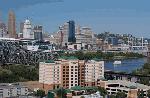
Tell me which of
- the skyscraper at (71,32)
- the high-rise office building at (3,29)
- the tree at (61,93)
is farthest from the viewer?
the skyscraper at (71,32)

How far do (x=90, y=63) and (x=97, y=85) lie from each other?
0.48 m

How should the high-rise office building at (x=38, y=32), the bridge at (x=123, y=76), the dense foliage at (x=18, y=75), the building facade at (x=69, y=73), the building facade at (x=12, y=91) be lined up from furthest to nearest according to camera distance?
the high-rise office building at (x=38, y=32) → the bridge at (x=123, y=76) → the dense foliage at (x=18, y=75) → the building facade at (x=69, y=73) → the building facade at (x=12, y=91)

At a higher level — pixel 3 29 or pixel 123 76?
pixel 3 29

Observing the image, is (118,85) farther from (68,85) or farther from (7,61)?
(7,61)

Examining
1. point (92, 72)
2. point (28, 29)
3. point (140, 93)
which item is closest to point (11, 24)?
point (28, 29)

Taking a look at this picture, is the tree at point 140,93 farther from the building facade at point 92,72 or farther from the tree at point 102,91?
the building facade at point 92,72

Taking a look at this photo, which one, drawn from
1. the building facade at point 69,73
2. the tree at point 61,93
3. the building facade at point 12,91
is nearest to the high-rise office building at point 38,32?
the building facade at point 69,73

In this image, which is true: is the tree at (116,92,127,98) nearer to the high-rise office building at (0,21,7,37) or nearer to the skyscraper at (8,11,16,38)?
the high-rise office building at (0,21,7,37)

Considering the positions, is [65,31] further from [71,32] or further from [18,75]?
[18,75]

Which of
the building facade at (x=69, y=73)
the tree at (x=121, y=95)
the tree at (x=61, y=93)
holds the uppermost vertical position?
the building facade at (x=69, y=73)

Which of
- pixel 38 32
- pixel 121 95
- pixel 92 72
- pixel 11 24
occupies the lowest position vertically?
pixel 121 95

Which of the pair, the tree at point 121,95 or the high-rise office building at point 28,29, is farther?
the high-rise office building at point 28,29

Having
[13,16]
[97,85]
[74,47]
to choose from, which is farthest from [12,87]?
[13,16]

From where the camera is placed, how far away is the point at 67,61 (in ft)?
28.8
